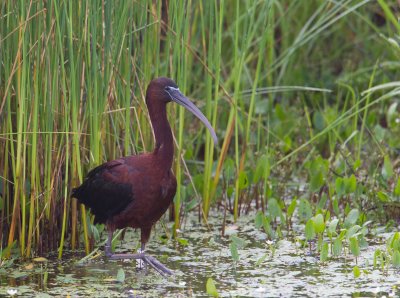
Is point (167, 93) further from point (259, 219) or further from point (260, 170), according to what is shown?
point (260, 170)

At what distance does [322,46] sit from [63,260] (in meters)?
4.07

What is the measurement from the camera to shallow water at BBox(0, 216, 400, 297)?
15.8ft

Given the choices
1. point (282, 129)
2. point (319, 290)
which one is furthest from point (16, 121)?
point (282, 129)

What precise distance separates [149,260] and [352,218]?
4.12 feet

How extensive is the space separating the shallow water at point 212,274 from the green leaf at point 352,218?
0.19 metres

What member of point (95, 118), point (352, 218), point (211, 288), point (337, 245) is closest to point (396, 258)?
point (337, 245)

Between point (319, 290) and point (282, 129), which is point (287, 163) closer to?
point (282, 129)

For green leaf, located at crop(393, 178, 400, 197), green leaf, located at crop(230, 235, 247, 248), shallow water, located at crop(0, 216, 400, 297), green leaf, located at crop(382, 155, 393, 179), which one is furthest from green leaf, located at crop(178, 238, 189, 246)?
green leaf, located at crop(382, 155, 393, 179)

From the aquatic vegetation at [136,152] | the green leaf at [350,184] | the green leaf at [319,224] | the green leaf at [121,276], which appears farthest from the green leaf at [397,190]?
the green leaf at [121,276]

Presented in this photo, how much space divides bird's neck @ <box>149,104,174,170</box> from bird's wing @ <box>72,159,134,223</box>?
0.19m

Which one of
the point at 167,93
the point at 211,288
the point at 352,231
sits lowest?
the point at 211,288

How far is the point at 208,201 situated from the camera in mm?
6125

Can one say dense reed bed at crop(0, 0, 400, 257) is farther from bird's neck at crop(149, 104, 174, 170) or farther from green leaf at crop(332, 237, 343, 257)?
green leaf at crop(332, 237, 343, 257)

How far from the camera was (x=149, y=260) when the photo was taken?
517 centimetres
